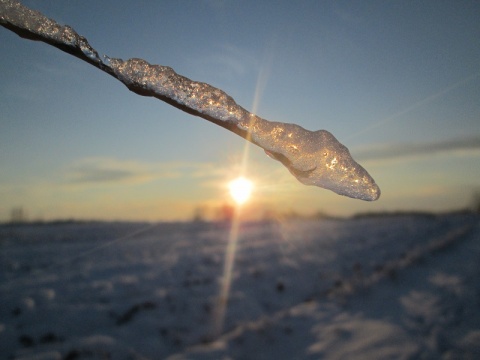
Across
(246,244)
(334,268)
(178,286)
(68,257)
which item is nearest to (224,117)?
(178,286)

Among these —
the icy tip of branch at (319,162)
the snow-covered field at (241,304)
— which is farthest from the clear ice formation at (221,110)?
the snow-covered field at (241,304)

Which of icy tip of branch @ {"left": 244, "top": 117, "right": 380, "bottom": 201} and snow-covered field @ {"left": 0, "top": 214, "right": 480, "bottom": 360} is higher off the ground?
icy tip of branch @ {"left": 244, "top": 117, "right": 380, "bottom": 201}

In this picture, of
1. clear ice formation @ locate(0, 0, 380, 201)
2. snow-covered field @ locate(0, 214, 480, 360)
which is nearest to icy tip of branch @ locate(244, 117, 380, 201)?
clear ice formation @ locate(0, 0, 380, 201)

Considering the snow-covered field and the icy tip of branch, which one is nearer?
the icy tip of branch

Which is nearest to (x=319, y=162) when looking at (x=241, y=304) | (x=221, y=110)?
(x=221, y=110)

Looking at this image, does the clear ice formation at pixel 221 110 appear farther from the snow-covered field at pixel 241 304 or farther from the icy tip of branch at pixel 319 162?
the snow-covered field at pixel 241 304

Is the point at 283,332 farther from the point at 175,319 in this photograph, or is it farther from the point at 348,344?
the point at 175,319

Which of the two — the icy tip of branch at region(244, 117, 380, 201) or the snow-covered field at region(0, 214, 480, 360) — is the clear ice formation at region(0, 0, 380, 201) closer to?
the icy tip of branch at region(244, 117, 380, 201)

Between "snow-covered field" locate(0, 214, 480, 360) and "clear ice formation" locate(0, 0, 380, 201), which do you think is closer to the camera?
"clear ice formation" locate(0, 0, 380, 201)
